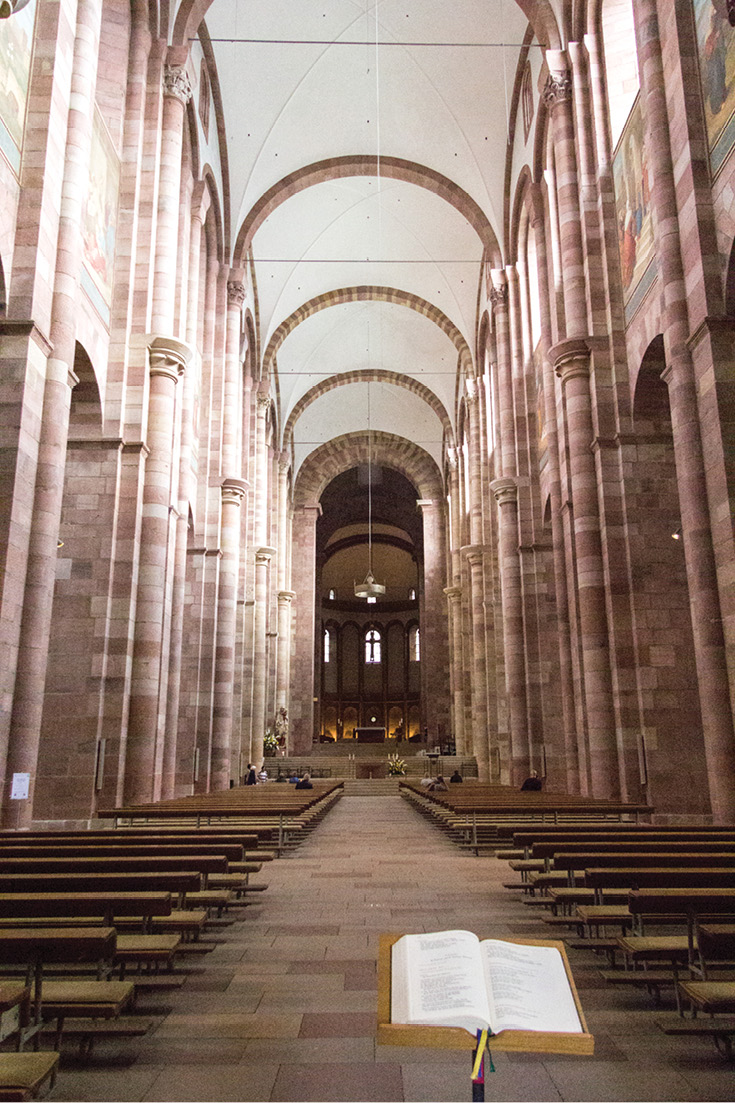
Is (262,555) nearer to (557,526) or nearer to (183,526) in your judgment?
(183,526)

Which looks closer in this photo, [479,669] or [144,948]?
[144,948]

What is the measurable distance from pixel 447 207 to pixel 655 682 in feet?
61.6

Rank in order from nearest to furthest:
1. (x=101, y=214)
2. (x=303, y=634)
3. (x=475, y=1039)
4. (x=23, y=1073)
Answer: (x=475, y=1039)
(x=23, y=1073)
(x=101, y=214)
(x=303, y=634)

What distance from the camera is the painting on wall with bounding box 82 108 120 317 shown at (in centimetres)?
1297

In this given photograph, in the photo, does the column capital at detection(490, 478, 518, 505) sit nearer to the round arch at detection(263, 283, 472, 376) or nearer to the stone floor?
the round arch at detection(263, 283, 472, 376)

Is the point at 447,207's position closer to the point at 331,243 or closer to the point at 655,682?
the point at 331,243

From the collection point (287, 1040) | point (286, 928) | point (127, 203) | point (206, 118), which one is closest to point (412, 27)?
point (206, 118)

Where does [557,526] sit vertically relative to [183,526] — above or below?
below

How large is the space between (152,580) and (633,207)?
9.78m

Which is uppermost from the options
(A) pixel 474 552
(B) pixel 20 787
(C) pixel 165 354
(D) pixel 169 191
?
(D) pixel 169 191

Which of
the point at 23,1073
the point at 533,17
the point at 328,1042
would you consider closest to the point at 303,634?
the point at 533,17

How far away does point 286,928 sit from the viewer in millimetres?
5840

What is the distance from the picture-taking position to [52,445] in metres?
9.52

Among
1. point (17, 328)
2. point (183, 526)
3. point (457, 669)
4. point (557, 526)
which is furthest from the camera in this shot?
point (457, 669)
